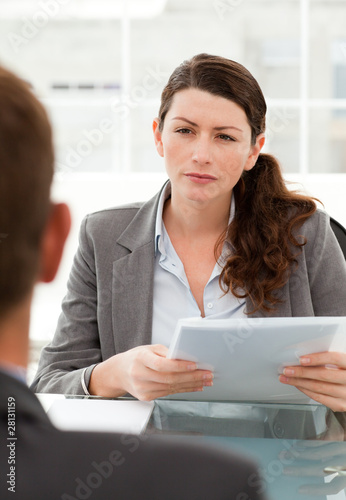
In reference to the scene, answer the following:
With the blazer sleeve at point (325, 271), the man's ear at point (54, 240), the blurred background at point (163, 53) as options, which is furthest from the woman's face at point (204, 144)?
the blurred background at point (163, 53)

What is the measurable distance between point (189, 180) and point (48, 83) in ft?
26.4

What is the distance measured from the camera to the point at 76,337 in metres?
1.70

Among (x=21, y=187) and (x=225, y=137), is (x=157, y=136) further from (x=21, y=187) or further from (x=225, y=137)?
(x=21, y=187)

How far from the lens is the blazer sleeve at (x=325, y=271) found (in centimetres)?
173

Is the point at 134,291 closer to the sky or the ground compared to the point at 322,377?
closer to the sky

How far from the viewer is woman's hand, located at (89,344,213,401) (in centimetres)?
128
